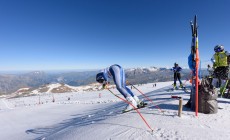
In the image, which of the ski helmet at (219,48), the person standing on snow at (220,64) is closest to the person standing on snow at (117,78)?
the ski helmet at (219,48)

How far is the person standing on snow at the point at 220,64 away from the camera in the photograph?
1157 centimetres

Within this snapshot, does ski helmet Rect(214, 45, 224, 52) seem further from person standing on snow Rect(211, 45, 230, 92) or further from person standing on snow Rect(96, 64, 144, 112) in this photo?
person standing on snow Rect(96, 64, 144, 112)

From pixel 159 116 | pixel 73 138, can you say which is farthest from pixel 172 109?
pixel 73 138

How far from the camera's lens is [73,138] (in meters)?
6.90

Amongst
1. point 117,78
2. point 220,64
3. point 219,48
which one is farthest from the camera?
point 220,64

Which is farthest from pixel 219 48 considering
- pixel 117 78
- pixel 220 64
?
pixel 117 78

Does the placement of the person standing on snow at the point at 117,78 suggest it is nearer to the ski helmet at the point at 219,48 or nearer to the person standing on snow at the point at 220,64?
the ski helmet at the point at 219,48

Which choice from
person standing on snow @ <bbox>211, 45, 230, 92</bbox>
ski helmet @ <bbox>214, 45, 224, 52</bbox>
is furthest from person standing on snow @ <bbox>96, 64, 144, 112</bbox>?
person standing on snow @ <bbox>211, 45, 230, 92</bbox>

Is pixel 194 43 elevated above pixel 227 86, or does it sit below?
above

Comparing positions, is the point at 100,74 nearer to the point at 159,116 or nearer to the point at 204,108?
the point at 159,116

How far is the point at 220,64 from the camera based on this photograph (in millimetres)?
11984

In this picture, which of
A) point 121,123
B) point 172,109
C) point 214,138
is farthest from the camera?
point 172,109

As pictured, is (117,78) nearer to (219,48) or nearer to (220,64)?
(219,48)

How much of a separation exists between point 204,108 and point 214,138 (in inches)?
100
